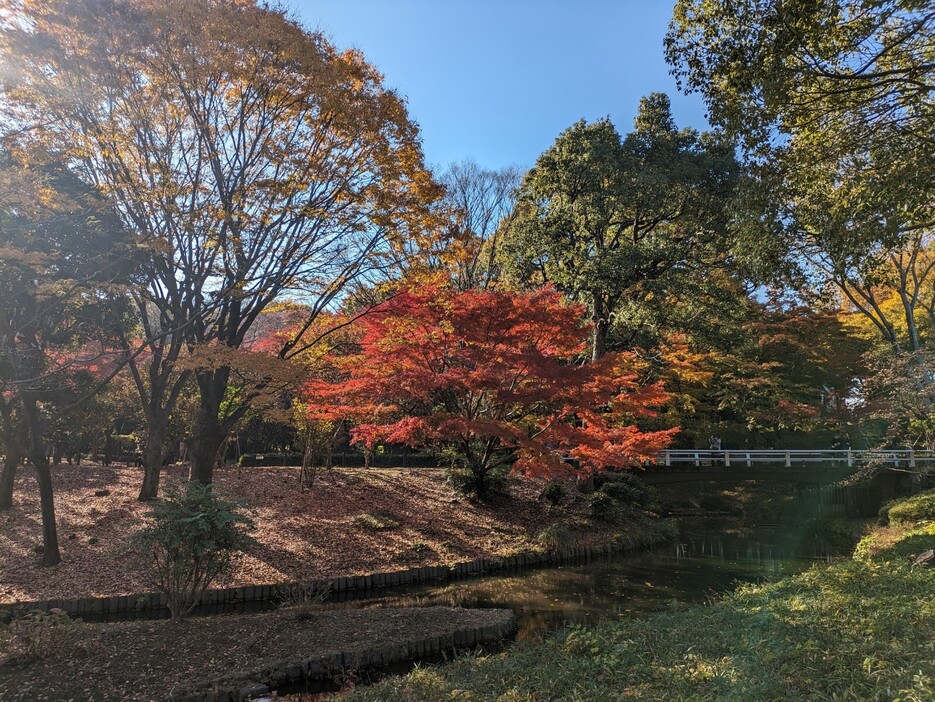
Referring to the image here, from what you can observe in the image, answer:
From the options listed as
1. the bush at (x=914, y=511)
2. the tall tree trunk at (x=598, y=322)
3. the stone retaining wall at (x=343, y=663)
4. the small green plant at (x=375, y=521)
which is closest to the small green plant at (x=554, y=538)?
the small green plant at (x=375, y=521)

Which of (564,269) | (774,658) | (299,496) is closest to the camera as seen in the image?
(774,658)

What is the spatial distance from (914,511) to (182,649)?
1537 cm

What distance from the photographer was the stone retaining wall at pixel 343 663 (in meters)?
5.08

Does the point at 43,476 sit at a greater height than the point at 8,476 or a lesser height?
greater

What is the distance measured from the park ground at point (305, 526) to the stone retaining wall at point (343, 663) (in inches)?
88.5

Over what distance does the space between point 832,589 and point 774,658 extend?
2944 millimetres

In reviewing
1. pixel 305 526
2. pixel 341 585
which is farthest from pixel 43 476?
pixel 341 585

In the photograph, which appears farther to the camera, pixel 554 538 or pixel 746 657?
pixel 554 538

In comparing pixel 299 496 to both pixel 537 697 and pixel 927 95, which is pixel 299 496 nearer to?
pixel 537 697

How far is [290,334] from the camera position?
12812 millimetres

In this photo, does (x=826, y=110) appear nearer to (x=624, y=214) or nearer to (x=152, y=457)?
(x=624, y=214)

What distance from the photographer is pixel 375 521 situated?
13.0 meters

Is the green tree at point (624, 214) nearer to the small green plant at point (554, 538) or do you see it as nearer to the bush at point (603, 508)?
the bush at point (603, 508)

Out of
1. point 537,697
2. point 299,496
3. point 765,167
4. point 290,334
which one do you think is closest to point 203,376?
point 290,334
